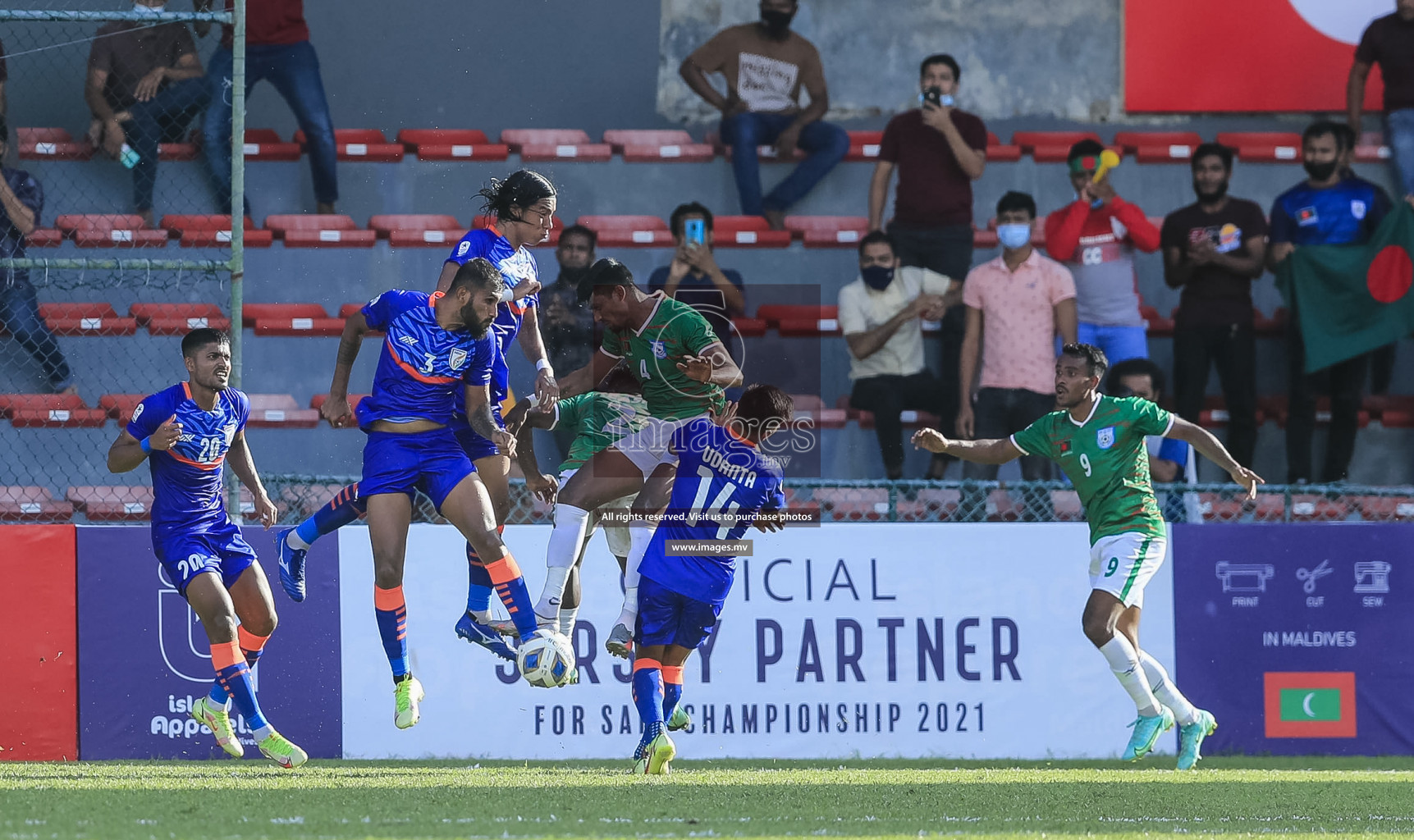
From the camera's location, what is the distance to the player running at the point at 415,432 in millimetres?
7543

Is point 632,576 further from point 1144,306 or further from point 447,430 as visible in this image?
point 1144,306

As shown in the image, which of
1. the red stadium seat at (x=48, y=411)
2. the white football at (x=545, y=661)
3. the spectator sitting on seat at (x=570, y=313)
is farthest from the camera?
the red stadium seat at (x=48, y=411)

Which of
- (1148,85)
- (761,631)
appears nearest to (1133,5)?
(1148,85)

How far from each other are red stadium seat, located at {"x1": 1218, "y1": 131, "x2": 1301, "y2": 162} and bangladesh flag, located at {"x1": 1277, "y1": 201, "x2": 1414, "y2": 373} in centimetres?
191

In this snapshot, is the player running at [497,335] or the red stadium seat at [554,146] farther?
the red stadium seat at [554,146]

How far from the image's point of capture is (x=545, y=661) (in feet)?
24.2

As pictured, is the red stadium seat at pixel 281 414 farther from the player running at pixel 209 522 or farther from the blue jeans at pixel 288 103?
the player running at pixel 209 522

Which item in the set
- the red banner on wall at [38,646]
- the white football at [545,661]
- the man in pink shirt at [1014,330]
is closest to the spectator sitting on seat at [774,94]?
the man in pink shirt at [1014,330]

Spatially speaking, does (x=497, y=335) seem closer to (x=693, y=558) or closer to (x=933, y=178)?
(x=693, y=558)

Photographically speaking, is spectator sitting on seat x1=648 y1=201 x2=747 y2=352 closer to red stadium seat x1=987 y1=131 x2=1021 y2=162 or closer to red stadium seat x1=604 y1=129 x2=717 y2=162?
red stadium seat x1=604 y1=129 x2=717 y2=162

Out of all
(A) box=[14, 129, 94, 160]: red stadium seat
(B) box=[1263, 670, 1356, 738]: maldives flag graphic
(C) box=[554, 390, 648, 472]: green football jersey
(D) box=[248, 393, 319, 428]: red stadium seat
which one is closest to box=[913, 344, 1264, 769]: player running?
(B) box=[1263, 670, 1356, 738]: maldives flag graphic

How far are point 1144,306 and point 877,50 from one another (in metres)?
3.83

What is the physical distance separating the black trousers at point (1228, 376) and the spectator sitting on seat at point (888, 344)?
1.86m

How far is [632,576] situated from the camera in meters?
8.84
